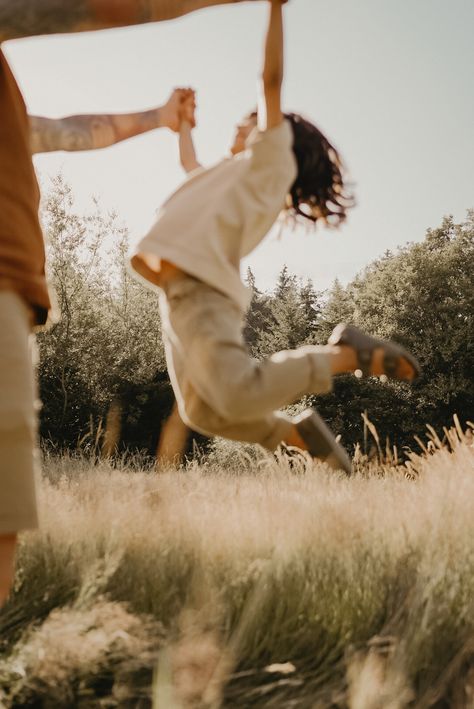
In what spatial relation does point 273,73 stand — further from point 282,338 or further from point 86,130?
point 282,338

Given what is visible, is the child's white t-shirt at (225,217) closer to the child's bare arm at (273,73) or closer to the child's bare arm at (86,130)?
the child's bare arm at (273,73)

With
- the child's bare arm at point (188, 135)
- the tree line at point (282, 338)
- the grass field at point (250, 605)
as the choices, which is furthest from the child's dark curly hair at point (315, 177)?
the tree line at point (282, 338)

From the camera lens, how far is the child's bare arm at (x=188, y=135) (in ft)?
9.05

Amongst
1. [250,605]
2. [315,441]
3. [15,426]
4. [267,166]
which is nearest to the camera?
[15,426]

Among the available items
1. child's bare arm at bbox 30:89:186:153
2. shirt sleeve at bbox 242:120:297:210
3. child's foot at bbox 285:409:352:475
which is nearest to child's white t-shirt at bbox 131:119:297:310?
shirt sleeve at bbox 242:120:297:210

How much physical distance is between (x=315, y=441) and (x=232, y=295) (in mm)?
1026

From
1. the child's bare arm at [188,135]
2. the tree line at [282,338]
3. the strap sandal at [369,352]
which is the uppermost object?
the child's bare arm at [188,135]

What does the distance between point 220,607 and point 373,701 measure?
2.43ft

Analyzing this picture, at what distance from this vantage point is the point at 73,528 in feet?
10.7

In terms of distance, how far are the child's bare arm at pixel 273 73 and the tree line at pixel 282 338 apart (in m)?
14.1

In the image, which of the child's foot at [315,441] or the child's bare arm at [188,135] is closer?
the child's bare arm at [188,135]

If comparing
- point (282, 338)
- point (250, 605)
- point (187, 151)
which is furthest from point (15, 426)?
point (282, 338)

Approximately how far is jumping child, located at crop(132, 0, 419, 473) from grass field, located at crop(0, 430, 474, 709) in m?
0.62

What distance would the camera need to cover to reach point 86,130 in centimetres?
221
